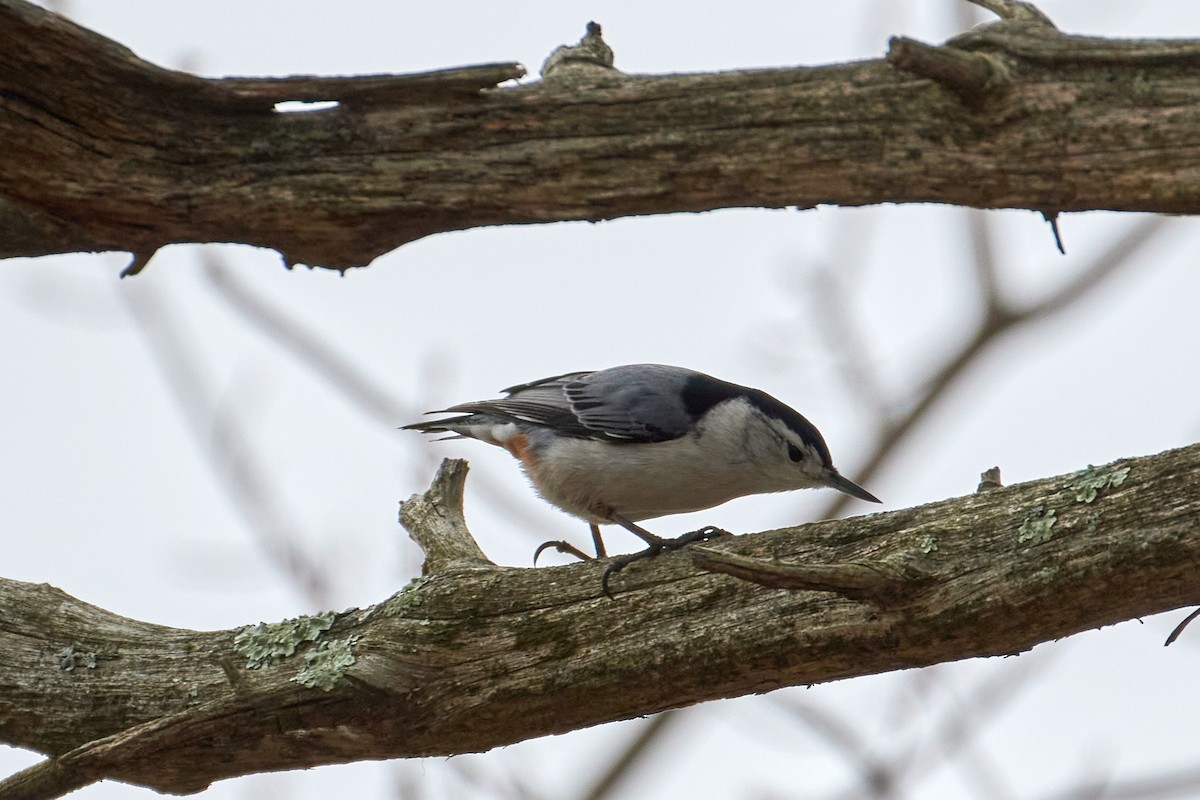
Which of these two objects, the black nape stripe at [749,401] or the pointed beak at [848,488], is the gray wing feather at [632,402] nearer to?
the black nape stripe at [749,401]

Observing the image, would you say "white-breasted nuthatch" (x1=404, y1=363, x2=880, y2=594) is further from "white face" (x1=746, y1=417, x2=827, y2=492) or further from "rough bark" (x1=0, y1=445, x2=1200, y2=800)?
"rough bark" (x1=0, y1=445, x2=1200, y2=800)

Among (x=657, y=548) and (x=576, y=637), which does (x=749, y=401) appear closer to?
(x=657, y=548)

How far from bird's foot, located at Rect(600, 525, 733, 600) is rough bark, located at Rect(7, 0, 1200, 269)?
68 cm

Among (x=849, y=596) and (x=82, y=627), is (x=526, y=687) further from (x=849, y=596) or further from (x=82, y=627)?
(x=82, y=627)

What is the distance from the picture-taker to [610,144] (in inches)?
80.8

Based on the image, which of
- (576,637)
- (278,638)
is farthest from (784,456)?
(278,638)

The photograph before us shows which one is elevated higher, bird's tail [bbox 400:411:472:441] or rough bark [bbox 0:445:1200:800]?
bird's tail [bbox 400:411:472:441]

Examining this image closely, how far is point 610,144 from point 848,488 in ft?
5.99

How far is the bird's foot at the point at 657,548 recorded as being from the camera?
7.70 feet

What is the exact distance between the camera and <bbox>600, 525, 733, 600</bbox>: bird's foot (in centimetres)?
235

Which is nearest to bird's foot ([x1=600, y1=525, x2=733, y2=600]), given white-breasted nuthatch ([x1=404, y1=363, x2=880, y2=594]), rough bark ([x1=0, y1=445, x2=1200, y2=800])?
rough bark ([x1=0, y1=445, x2=1200, y2=800])

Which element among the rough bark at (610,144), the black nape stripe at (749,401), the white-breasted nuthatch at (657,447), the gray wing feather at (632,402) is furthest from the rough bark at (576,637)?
the black nape stripe at (749,401)

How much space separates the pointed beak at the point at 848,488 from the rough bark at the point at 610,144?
1.61m

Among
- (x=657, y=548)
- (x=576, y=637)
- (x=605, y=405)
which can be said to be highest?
(x=605, y=405)
